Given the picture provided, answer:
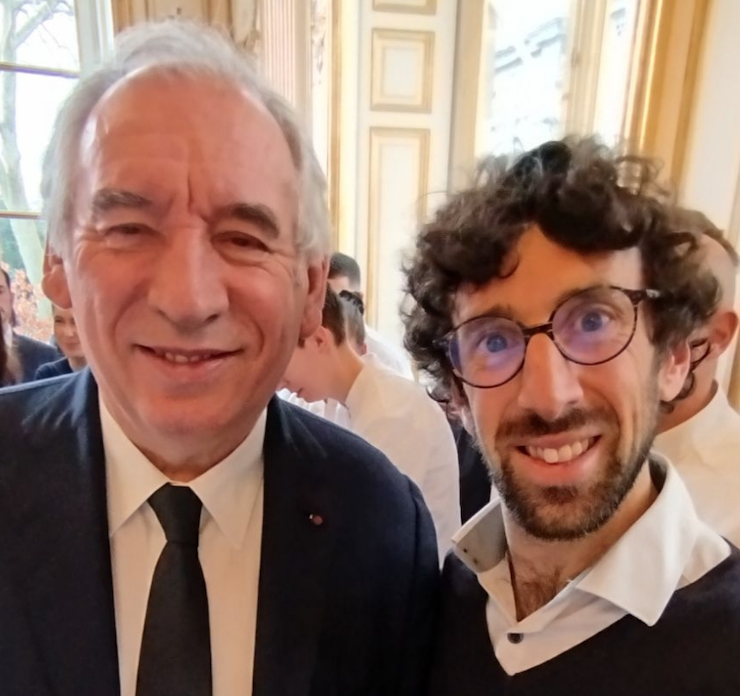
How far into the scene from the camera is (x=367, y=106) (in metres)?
3.81

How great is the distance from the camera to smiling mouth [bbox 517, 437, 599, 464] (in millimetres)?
926

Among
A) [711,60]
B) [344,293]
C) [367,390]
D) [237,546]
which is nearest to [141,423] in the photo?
[237,546]

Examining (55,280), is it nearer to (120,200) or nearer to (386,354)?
(120,200)

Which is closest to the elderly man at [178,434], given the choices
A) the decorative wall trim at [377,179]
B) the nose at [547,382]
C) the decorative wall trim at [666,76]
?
the nose at [547,382]

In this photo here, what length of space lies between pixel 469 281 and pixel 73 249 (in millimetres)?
548

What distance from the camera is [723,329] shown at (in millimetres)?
1500

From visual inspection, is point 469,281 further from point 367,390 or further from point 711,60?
point 711,60

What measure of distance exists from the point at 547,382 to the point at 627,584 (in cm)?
27

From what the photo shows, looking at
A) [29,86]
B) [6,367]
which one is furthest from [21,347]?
[29,86]

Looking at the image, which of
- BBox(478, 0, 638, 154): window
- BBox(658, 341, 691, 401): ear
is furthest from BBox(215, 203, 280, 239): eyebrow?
BBox(478, 0, 638, 154): window

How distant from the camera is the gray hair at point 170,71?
0.91m

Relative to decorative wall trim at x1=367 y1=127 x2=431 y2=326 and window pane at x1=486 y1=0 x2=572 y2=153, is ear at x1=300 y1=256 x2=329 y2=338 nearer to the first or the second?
decorative wall trim at x1=367 y1=127 x2=431 y2=326

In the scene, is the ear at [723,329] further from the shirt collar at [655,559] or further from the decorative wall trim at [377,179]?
the decorative wall trim at [377,179]

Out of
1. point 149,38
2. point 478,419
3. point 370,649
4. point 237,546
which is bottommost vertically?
point 370,649
